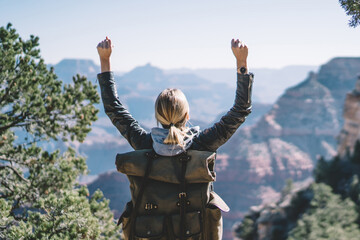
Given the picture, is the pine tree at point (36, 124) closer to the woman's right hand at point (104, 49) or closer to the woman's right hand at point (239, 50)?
the woman's right hand at point (104, 49)

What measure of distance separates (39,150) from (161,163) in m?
5.26

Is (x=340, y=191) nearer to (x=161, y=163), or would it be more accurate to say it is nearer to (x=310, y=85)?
(x=161, y=163)

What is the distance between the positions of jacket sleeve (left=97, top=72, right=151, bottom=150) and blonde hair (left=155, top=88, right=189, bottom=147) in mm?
195

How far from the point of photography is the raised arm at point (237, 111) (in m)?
2.01

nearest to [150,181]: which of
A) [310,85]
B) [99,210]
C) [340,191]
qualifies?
[99,210]

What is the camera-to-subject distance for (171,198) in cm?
198

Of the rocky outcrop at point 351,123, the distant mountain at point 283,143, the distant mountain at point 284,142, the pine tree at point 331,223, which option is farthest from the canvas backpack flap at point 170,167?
the distant mountain at point 283,143

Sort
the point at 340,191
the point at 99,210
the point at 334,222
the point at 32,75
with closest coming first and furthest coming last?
the point at 99,210, the point at 32,75, the point at 334,222, the point at 340,191

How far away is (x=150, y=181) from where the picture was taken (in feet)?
6.64

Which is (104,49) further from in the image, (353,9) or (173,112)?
(353,9)

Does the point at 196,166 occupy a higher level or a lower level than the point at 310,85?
lower

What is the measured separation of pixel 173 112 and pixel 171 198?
1.51 ft

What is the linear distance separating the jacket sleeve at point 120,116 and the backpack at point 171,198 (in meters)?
0.17

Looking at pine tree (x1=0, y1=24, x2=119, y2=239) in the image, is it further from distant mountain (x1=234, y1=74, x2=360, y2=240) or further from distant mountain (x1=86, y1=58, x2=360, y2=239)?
distant mountain (x1=86, y1=58, x2=360, y2=239)
